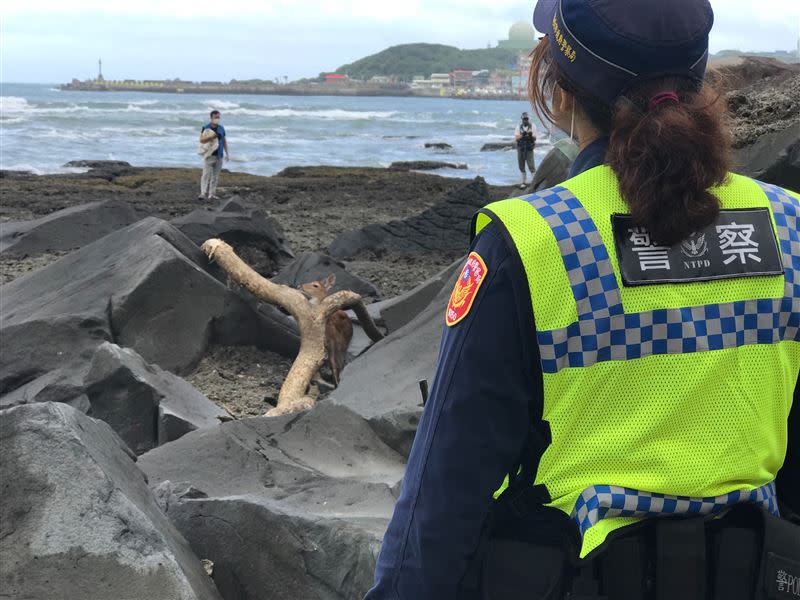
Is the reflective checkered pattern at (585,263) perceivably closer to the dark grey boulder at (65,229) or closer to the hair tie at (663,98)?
the hair tie at (663,98)

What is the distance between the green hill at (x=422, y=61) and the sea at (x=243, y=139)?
3555 inches

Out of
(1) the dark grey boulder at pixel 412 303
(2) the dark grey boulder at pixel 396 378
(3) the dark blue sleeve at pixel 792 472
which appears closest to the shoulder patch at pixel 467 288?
(3) the dark blue sleeve at pixel 792 472

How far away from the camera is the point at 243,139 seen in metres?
44.5

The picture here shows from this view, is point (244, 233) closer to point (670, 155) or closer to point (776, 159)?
point (776, 159)

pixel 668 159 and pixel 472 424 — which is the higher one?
pixel 668 159

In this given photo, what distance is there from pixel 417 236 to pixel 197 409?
772 centimetres

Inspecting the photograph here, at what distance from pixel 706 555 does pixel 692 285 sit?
0.36 metres

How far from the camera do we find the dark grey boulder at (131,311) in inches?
258

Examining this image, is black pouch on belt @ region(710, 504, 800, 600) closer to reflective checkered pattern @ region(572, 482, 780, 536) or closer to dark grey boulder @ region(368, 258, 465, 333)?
reflective checkered pattern @ region(572, 482, 780, 536)

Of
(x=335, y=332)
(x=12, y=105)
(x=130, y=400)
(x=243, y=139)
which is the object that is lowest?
(x=243, y=139)

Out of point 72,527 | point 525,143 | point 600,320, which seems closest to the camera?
point 600,320

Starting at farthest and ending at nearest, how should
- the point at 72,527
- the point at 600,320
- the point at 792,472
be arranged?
the point at 72,527 → the point at 792,472 → the point at 600,320

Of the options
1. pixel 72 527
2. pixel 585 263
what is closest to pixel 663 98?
pixel 585 263

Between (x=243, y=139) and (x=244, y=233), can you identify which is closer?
(x=244, y=233)
